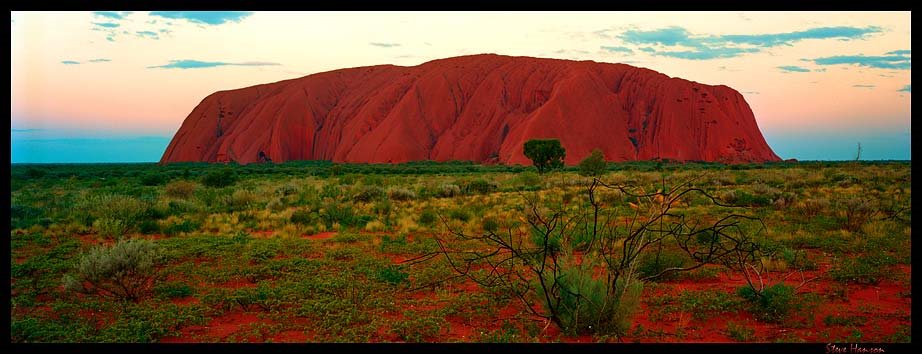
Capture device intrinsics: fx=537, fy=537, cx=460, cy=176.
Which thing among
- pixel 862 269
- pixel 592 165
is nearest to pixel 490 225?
pixel 862 269

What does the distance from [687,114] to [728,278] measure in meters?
84.7

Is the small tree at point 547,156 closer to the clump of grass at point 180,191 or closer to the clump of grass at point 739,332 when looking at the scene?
the clump of grass at point 180,191

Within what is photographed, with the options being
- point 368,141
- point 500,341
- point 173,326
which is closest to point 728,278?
point 500,341

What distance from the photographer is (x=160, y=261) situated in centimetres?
987

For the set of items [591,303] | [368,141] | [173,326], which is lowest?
[173,326]

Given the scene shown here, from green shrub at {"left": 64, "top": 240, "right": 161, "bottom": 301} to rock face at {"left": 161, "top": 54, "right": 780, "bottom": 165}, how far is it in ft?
214

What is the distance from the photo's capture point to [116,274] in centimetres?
731

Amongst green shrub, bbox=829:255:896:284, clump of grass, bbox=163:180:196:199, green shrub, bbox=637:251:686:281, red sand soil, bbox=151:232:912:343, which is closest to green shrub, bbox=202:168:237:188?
clump of grass, bbox=163:180:196:199

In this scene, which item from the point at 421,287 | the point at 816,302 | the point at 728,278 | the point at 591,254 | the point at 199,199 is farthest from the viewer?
the point at 199,199

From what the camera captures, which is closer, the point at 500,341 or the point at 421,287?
the point at 500,341

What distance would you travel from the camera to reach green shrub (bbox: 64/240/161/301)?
23.9 feet

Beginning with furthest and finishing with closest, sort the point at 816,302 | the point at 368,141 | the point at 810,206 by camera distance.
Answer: the point at 368,141 → the point at 810,206 → the point at 816,302

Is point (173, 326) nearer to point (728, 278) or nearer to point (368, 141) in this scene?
point (728, 278)

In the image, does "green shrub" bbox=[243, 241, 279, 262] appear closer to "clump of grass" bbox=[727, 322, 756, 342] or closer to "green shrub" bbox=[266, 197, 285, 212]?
"green shrub" bbox=[266, 197, 285, 212]
